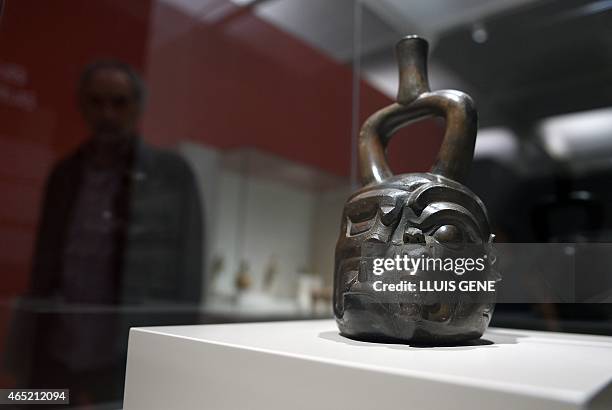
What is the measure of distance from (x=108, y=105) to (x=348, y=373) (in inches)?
62.6

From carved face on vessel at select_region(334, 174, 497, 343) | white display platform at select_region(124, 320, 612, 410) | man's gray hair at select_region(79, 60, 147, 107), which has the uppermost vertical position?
man's gray hair at select_region(79, 60, 147, 107)

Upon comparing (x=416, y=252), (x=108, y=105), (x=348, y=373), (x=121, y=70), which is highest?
(x=121, y=70)

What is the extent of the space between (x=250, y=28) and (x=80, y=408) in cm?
170

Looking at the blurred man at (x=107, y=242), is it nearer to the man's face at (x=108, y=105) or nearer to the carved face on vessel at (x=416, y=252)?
the man's face at (x=108, y=105)

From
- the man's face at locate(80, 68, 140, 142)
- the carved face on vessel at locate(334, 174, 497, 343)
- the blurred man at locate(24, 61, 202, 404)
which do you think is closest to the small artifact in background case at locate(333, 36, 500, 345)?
the carved face on vessel at locate(334, 174, 497, 343)

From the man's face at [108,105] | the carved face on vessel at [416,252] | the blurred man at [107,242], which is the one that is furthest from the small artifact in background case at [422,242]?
the man's face at [108,105]

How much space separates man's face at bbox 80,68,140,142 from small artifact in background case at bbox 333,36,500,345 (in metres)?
1.24

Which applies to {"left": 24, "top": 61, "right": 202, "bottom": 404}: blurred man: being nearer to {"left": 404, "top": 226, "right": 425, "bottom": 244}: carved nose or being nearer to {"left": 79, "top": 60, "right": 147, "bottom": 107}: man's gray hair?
{"left": 79, "top": 60, "right": 147, "bottom": 107}: man's gray hair

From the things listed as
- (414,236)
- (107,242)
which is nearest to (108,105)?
(107,242)

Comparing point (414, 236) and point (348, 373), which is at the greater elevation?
point (414, 236)

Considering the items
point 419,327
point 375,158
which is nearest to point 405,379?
point 419,327

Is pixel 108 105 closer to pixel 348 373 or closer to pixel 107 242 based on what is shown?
pixel 107 242

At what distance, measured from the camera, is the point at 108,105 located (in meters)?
1.85

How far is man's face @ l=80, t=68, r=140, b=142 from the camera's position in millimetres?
1825
